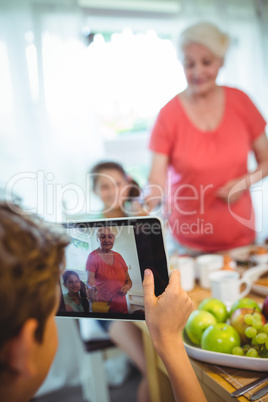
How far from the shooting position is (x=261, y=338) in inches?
24.5

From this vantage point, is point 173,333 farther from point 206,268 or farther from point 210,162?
point 210,162

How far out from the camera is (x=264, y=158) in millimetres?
1395

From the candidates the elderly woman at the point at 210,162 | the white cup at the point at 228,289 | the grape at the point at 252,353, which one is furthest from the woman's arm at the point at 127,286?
the elderly woman at the point at 210,162

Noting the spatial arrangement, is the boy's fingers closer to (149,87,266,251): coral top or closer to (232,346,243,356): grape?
(232,346,243,356): grape

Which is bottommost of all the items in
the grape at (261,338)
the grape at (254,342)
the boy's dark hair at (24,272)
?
the grape at (254,342)

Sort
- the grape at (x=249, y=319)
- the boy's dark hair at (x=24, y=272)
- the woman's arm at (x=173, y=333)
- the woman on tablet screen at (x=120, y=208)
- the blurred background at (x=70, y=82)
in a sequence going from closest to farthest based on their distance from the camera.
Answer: the boy's dark hair at (x=24, y=272) → the woman's arm at (x=173, y=333) → the grape at (x=249, y=319) → the woman on tablet screen at (x=120, y=208) → the blurred background at (x=70, y=82)

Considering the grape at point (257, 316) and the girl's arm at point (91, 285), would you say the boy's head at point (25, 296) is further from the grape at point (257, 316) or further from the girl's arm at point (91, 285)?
the grape at point (257, 316)

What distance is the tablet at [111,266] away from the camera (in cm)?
58

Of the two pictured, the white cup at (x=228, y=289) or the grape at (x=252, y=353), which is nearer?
the grape at (x=252, y=353)

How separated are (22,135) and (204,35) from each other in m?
1.02

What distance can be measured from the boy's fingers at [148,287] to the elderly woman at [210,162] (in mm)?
610

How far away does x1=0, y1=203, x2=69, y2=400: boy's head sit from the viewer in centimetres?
42

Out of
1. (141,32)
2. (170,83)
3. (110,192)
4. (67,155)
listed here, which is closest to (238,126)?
(170,83)

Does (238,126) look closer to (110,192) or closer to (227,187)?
(227,187)
